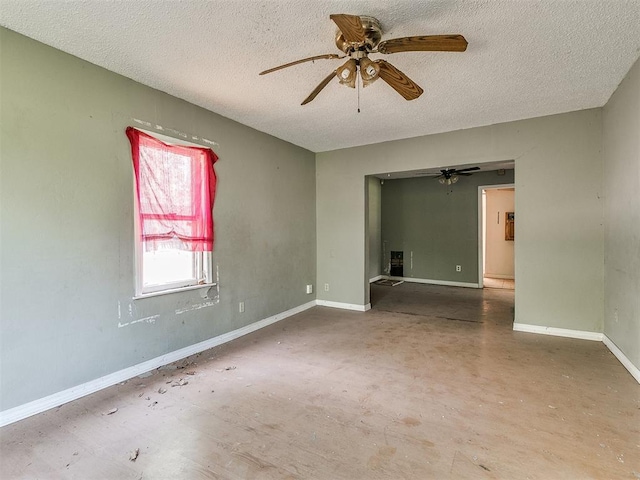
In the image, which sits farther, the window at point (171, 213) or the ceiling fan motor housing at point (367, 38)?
the window at point (171, 213)

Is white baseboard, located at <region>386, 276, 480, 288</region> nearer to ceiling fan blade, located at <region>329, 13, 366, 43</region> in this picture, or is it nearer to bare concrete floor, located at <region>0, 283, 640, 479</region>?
bare concrete floor, located at <region>0, 283, 640, 479</region>

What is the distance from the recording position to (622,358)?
282 cm

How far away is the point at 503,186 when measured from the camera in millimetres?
6273

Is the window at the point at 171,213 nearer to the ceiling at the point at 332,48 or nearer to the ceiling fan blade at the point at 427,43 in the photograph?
the ceiling at the point at 332,48

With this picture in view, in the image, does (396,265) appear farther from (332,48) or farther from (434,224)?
(332,48)

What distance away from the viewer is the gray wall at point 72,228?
2.05 metres

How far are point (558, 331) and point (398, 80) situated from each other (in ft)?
11.2

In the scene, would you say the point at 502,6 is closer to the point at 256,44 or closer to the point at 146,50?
the point at 256,44

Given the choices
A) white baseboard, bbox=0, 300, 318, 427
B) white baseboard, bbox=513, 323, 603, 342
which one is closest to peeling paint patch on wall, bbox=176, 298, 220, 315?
white baseboard, bbox=0, 300, 318, 427

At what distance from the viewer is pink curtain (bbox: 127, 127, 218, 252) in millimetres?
2748

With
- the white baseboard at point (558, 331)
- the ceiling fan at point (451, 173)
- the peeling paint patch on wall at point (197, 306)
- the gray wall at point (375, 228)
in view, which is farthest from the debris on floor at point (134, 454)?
the gray wall at point (375, 228)

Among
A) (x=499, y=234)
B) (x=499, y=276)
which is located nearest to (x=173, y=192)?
(x=499, y=234)

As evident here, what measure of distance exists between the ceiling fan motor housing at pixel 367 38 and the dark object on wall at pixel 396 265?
20.1 feet

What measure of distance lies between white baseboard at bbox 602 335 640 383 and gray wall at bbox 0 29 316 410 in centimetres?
380
